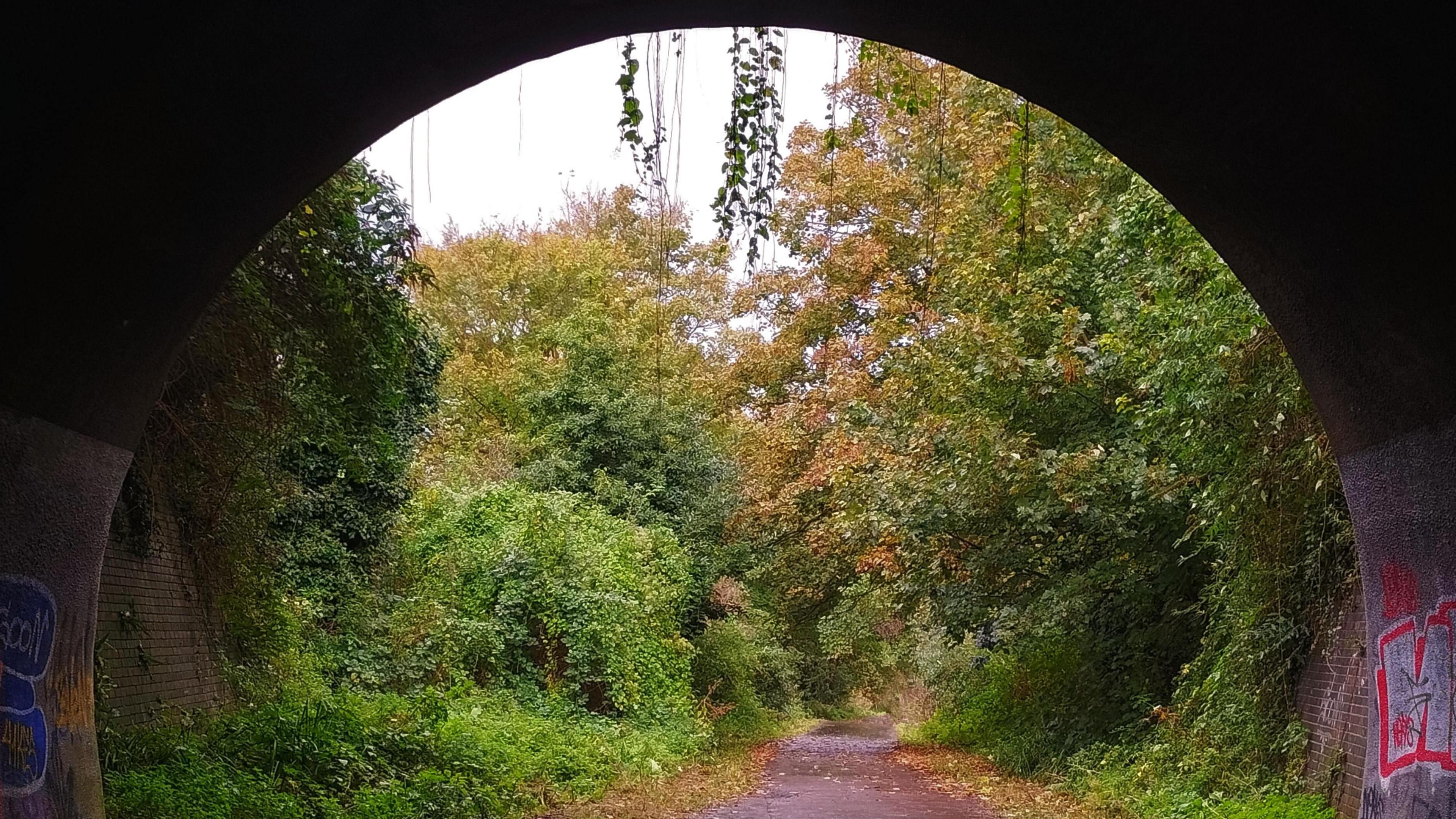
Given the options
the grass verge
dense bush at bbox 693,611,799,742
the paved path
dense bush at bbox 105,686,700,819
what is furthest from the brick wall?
dense bush at bbox 693,611,799,742

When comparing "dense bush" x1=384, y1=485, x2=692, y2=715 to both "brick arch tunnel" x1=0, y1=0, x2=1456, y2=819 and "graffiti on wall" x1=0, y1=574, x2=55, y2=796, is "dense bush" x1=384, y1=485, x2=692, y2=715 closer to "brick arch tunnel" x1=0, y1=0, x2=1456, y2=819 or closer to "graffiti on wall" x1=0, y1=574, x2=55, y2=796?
"graffiti on wall" x1=0, y1=574, x2=55, y2=796

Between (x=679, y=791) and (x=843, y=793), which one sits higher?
(x=679, y=791)

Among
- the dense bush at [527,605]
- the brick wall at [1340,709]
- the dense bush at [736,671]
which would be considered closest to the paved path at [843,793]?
the dense bush at [736,671]

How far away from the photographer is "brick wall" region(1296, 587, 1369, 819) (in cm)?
890

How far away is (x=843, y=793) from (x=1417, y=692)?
12.6 metres

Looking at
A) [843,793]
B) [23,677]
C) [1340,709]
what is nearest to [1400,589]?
[23,677]

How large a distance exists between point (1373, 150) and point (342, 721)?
1001 centimetres

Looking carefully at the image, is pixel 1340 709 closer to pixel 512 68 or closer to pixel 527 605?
pixel 512 68

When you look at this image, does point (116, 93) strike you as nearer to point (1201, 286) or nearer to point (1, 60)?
point (1, 60)

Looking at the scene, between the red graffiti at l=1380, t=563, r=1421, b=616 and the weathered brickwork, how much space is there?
8.63 metres

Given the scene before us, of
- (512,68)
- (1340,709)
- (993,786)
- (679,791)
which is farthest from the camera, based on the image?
(993,786)

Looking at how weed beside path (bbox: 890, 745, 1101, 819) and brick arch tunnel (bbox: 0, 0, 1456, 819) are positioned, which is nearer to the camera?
brick arch tunnel (bbox: 0, 0, 1456, 819)

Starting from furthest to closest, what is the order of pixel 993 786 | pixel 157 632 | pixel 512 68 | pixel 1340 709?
pixel 993 786 → pixel 157 632 → pixel 1340 709 → pixel 512 68

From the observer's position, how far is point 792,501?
23.0m
